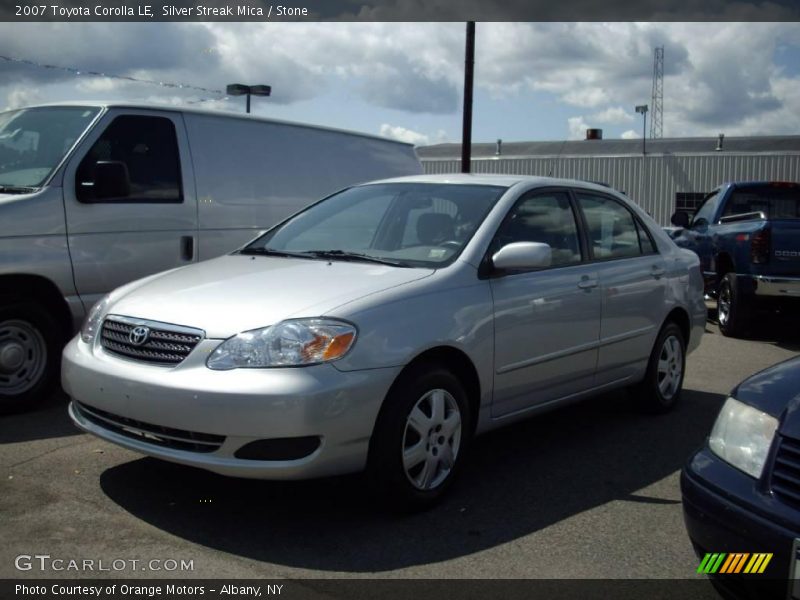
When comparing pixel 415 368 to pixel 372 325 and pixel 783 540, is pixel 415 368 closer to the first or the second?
pixel 372 325

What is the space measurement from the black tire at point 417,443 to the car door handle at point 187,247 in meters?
3.11

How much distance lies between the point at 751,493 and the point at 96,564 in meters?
2.51

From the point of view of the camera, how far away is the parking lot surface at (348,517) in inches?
141

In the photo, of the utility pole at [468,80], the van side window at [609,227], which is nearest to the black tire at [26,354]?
the van side window at [609,227]

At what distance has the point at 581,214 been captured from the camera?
5.55m

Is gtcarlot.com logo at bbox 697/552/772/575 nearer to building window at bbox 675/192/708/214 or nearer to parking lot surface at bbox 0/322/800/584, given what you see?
parking lot surface at bbox 0/322/800/584

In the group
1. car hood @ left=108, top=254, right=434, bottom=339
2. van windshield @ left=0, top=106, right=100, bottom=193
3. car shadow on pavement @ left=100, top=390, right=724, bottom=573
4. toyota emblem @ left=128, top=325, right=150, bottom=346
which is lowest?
car shadow on pavement @ left=100, top=390, right=724, bottom=573

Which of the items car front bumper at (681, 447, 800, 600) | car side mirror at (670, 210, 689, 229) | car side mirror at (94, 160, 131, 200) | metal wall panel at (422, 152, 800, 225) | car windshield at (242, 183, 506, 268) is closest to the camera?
car front bumper at (681, 447, 800, 600)

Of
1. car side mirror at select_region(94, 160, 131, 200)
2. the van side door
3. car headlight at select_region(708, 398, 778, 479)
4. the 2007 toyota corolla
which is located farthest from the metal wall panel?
car headlight at select_region(708, 398, 778, 479)

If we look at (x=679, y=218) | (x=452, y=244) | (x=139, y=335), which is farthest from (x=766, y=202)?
(x=139, y=335)

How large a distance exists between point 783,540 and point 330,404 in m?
1.81

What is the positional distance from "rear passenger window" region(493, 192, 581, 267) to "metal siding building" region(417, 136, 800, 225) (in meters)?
23.4

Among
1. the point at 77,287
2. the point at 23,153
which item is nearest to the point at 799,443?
the point at 77,287

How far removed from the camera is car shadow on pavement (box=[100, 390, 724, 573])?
12.3 ft
